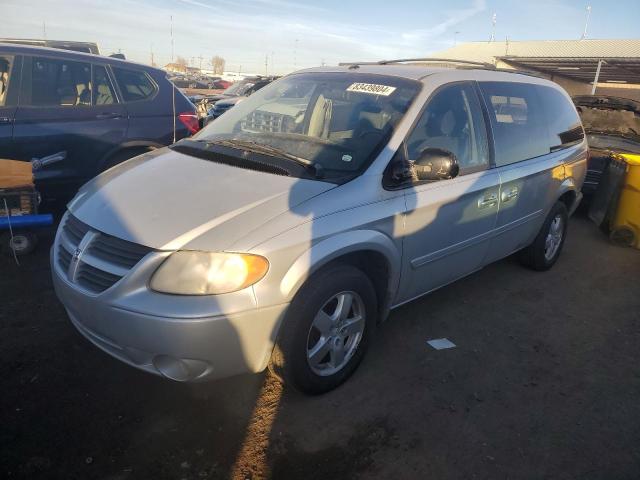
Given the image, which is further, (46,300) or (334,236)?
(46,300)

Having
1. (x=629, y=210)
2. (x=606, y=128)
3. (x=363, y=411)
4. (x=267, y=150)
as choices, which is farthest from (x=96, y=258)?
(x=606, y=128)

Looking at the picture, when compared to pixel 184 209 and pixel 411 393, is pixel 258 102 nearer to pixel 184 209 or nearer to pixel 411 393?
pixel 184 209

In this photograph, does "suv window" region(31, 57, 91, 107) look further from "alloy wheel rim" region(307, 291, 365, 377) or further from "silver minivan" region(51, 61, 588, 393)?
"alloy wheel rim" region(307, 291, 365, 377)

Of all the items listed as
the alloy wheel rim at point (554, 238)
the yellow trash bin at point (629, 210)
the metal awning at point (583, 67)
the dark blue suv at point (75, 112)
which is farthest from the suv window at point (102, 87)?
the metal awning at point (583, 67)

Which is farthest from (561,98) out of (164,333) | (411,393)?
(164,333)

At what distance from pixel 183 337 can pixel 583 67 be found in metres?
27.4

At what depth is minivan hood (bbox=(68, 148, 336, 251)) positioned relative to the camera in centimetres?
229

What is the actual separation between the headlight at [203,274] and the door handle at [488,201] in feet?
6.49

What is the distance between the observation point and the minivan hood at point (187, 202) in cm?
229

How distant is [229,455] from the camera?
2.33 meters

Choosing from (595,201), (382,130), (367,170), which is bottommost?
(595,201)

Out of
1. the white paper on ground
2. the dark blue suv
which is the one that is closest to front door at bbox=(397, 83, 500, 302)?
the white paper on ground

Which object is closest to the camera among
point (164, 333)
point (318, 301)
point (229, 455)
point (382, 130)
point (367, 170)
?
point (164, 333)

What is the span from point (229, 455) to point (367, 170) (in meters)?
1.66
